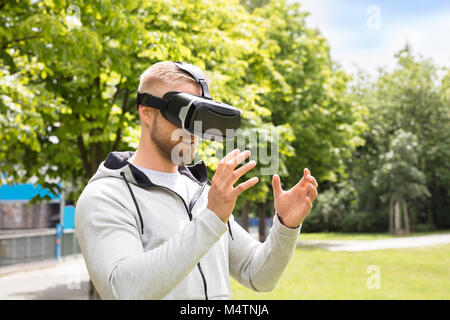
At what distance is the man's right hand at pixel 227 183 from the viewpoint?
1.61 metres

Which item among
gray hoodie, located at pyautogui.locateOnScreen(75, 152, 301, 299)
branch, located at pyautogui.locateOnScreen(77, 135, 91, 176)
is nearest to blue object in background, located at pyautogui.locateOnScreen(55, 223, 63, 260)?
branch, located at pyautogui.locateOnScreen(77, 135, 91, 176)

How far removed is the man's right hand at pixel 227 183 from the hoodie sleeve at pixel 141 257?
0.03m

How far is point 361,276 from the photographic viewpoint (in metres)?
16.4

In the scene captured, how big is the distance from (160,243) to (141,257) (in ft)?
0.85

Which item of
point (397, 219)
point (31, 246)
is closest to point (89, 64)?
point (31, 246)

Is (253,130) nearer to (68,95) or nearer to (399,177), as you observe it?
(68,95)

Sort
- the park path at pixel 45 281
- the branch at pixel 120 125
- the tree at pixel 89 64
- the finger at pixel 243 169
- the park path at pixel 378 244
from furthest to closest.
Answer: the park path at pixel 378 244
the park path at pixel 45 281
the branch at pixel 120 125
the tree at pixel 89 64
the finger at pixel 243 169

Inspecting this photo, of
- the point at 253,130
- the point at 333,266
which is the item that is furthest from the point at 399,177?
the point at 253,130

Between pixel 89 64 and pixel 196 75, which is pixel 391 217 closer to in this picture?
pixel 89 64

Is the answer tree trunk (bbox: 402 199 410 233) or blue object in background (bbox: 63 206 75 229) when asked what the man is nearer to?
blue object in background (bbox: 63 206 75 229)

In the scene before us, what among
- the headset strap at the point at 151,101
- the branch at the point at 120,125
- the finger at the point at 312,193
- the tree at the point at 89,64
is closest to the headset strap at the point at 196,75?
the headset strap at the point at 151,101

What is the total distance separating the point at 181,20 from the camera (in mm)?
9797

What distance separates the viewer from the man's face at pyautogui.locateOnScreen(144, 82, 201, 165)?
198 cm

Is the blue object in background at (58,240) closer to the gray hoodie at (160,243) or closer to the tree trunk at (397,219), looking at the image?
the gray hoodie at (160,243)
